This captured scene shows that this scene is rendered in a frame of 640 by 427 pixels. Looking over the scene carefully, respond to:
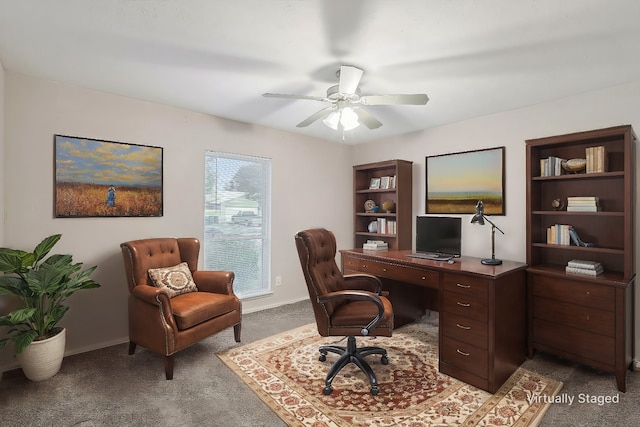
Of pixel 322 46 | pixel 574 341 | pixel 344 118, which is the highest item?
pixel 322 46

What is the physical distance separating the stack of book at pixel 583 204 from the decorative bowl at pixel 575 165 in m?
0.25

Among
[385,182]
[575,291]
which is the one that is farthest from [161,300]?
[575,291]

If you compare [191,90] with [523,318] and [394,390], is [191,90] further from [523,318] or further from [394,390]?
[523,318]

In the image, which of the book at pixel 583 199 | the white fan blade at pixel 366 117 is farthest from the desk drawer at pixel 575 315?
the white fan blade at pixel 366 117

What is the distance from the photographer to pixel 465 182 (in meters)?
3.75

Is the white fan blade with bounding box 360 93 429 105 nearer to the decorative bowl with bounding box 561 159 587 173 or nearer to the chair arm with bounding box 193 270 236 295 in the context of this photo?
the decorative bowl with bounding box 561 159 587 173

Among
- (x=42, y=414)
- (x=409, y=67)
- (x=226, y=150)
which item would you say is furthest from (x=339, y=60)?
(x=42, y=414)

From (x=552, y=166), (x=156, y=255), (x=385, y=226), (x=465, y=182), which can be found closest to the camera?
(x=552, y=166)

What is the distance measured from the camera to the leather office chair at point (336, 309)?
2361 millimetres

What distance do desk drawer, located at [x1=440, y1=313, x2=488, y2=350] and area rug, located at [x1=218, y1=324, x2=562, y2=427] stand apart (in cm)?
33

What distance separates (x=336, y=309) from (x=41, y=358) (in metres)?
2.22

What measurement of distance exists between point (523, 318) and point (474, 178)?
1.59 m

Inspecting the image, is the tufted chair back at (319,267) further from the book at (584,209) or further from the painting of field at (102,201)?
the book at (584,209)

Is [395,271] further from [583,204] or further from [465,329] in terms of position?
[583,204]
